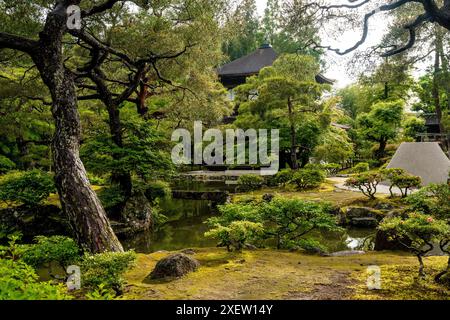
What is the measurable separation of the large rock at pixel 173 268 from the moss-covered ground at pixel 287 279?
0.12m

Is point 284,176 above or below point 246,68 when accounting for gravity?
below

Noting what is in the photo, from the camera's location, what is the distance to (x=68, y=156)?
5598mm

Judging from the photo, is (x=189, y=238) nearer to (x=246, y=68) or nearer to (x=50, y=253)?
(x=50, y=253)

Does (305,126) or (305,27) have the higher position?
(305,27)

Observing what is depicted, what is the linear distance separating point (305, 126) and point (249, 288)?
43.4 ft

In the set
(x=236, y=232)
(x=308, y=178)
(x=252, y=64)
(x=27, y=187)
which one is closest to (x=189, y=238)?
(x=27, y=187)

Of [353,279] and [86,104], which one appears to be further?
[86,104]

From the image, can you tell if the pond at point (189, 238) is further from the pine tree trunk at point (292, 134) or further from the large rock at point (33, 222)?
the pine tree trunk at point (292, 134)

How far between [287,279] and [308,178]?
33.2 ft

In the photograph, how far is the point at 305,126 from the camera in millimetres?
16688

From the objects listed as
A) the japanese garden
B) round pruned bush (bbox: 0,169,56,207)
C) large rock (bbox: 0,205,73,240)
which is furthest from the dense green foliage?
round pruned bush (bbox: 0,169,56,207)

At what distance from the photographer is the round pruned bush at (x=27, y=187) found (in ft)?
30.7
